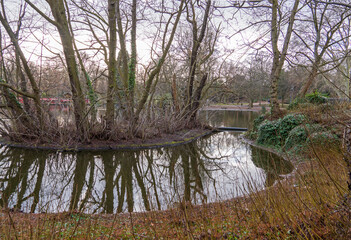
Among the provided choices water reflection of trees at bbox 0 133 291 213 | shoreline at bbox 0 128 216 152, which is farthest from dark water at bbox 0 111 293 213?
shoreline at bbox 0 128 216 152

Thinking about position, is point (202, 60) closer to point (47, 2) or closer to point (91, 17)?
point (91, 17)

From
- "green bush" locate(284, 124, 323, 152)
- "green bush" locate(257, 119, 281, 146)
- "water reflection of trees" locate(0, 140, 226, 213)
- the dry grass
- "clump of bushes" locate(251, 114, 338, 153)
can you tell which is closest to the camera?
the dry grass

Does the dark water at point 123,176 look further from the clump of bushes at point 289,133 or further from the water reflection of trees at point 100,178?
the clump of bushes at point 289,133

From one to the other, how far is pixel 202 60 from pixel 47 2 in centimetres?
984

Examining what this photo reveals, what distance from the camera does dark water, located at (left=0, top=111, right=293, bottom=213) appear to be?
5.55 metres

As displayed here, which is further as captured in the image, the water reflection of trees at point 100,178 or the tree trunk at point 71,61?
the tree trunk at point 71,61

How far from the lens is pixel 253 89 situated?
38.2 metres

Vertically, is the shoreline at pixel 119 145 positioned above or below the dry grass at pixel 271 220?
below

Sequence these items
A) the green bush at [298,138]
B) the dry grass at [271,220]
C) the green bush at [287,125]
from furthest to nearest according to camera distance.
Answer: the green bush at [287,125] → the green bush at [298,138] → the dry grass at [271,220]

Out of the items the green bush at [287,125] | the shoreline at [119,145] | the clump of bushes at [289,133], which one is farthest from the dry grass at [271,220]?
the green bush at [287,125]

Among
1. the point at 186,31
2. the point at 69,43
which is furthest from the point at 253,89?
the point at 69,43

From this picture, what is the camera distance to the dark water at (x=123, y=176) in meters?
5.55

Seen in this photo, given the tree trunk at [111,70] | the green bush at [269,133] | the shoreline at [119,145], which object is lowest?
the shoreline at [119,145]

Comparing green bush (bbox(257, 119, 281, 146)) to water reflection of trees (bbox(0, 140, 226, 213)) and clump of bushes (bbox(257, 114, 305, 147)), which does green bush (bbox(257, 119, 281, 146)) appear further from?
water reflection of trees (bbox(0, 140, 226, 213))
